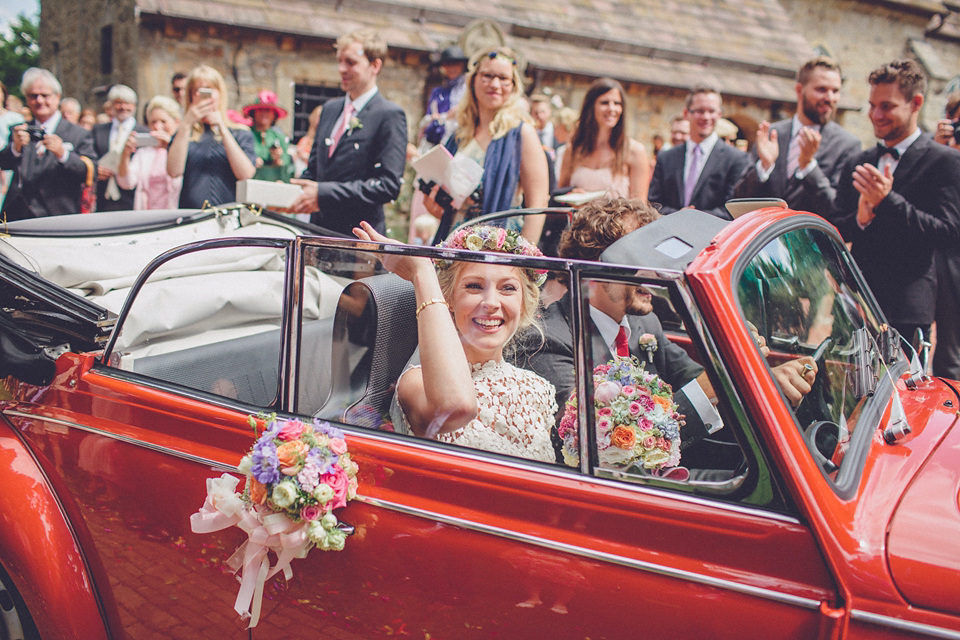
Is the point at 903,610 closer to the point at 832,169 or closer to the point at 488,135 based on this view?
the point at 488,135

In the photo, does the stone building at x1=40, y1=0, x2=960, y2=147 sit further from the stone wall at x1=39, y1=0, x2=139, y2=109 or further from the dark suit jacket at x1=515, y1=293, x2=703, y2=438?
the dark suit jacket at x1=515, y1=293, x2=703, y2=438

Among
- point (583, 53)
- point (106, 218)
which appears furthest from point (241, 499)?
point (583, 53)

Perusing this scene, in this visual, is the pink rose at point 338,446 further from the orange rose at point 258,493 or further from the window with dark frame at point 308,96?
the window with dark frame at point 308,96

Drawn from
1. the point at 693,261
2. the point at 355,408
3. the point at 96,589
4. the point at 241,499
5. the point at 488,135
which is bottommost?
the point at 96,589

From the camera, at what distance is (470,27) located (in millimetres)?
12109

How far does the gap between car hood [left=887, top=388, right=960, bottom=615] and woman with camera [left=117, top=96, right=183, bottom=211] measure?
557 centimetres

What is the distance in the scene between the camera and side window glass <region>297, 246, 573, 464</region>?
1766 millimetres

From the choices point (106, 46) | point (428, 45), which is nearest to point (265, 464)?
point (428, 45)

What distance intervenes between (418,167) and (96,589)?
276cm

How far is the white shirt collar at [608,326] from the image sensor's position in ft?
5.03

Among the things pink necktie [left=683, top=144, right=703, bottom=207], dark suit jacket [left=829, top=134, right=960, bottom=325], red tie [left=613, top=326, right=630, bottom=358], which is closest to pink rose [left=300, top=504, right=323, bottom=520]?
red tie [left=613, top=326, right=630, bottom=358]

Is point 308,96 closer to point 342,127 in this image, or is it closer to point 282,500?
point 342,127

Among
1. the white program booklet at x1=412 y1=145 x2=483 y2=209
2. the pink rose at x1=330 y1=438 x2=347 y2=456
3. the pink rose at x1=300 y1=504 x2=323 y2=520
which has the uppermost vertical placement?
the white program booklet at x1=412 y1=145 x2=483 y2=209

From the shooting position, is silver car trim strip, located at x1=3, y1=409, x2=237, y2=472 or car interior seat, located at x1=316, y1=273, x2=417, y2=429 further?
car interior seat, located at x1=316, y1=273, x2=417, y2=429
